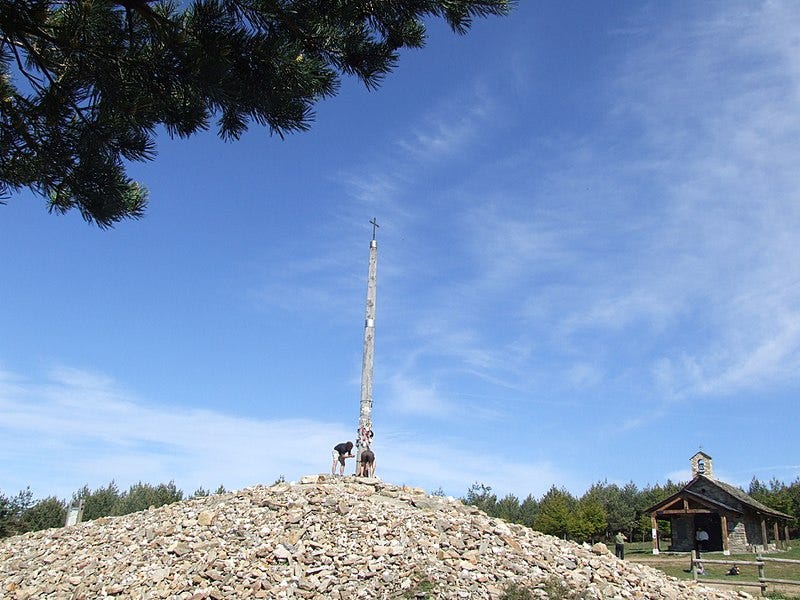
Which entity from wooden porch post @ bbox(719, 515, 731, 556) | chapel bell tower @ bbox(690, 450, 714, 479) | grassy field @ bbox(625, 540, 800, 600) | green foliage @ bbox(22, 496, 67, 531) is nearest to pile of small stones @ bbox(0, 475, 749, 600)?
grassy field @ bbox(625, 540, 800, 600)

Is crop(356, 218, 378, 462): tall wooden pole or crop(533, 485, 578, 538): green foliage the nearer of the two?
crop(356, 218, 378, 462): tall wooden pole

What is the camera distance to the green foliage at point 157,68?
6.77 m

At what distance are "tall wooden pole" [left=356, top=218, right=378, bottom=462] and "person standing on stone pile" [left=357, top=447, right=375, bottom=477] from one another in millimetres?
253

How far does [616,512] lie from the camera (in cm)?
4516

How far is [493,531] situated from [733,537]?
77.2ft

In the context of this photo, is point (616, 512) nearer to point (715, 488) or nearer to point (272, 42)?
point (715, 488)

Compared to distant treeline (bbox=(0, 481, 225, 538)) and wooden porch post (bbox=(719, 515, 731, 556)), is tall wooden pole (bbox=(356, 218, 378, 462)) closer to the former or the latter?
distant treeline (bbox=(0, 481, 225, 538))

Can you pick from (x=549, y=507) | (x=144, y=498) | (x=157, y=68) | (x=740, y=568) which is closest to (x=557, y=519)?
(x=549, y=507)

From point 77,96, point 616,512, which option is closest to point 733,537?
point 616,512

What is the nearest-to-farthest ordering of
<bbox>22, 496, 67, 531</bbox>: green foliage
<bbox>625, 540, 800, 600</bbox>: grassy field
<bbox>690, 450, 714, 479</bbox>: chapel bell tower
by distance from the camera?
<bbox>625, 540, 800, 600</bbox>: grassy field
<bbox>22, 496, 67, 531</bbox>: green foliage
<bbox>690, 450, 714, 479</bbox>: chapel bell tower

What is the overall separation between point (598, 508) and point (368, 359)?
25856 mm

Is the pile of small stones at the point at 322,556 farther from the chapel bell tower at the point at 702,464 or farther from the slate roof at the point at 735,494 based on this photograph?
the chapel bell tower at the point at 702,464

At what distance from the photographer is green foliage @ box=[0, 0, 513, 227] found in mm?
6766

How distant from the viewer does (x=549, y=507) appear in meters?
38.0
